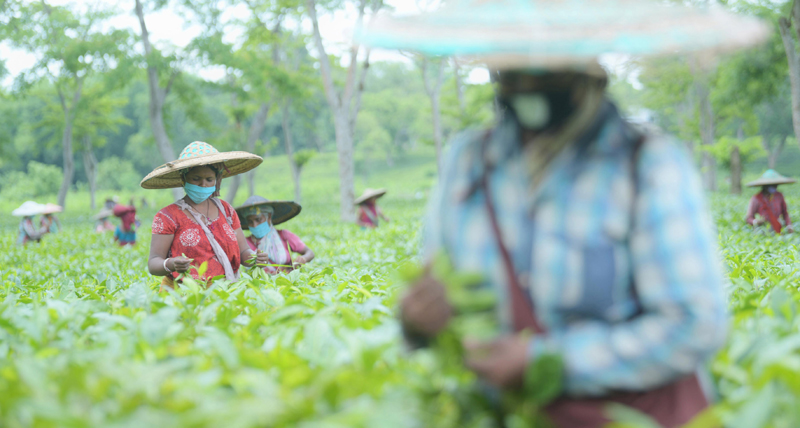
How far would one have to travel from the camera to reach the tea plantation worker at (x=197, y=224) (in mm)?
3531

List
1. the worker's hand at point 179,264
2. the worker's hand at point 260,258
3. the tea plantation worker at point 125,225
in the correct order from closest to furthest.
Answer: the worker's hand at point 179,264
the worker's hand at point 260,258
the tea plantation worker at point 125,225

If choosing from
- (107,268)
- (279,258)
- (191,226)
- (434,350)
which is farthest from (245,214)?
(434,350)

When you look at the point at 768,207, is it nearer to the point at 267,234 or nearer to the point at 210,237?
the point at 267,234

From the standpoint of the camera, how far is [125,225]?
11.3 metres

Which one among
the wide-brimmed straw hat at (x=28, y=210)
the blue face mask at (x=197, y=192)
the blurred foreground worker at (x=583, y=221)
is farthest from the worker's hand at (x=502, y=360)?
the wide-brimmed straw hat at (x=28, y=210)

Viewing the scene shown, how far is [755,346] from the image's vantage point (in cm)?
150

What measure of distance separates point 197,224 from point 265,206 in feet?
4.93

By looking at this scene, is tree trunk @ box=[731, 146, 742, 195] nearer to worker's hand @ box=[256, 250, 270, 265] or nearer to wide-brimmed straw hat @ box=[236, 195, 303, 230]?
wide-brimmed straw hat @ box=[236, 195, 303, 230]

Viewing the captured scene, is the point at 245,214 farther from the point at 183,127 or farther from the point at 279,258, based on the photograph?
the point at 183,127

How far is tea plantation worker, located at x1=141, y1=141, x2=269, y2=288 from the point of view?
3.53 m

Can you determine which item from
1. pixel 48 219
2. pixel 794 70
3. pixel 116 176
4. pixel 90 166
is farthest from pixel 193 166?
pixel 116 176

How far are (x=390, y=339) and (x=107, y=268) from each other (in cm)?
611

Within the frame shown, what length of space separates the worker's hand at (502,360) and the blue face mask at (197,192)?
288 centimetres

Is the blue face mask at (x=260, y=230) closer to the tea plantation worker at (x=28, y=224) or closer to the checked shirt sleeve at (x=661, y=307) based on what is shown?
the checked shirt sleeve at (x=661, y=307)
